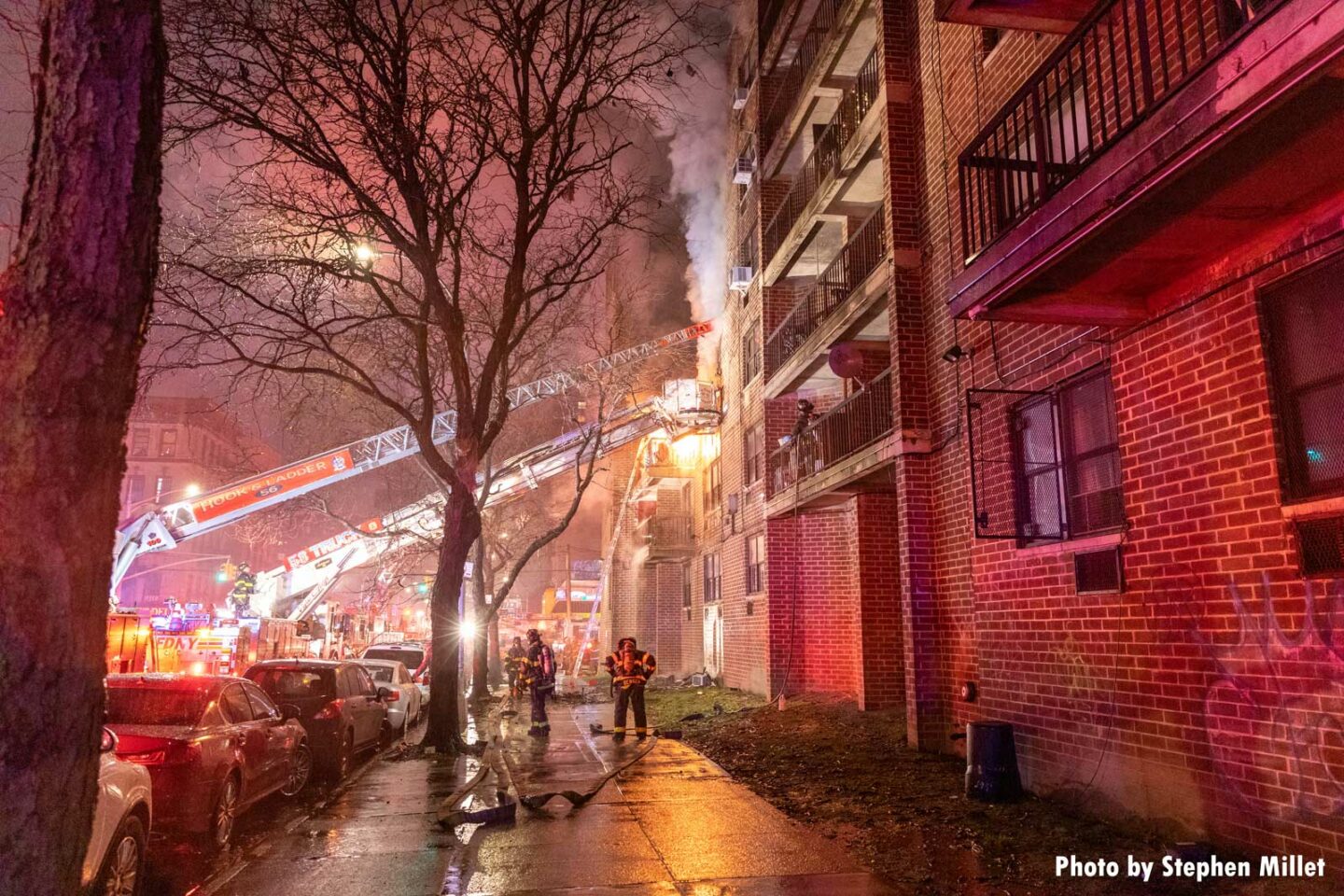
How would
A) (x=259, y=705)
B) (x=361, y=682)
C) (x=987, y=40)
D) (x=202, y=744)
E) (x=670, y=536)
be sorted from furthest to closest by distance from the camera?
(x=670, y=536)
(x=361, y=682)
(x=987, y=40)
(x=259, y=705)
(x=202, y=744)

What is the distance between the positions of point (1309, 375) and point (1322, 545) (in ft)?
3.34

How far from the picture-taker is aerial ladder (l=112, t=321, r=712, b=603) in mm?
20062

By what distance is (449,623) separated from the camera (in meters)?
13.5

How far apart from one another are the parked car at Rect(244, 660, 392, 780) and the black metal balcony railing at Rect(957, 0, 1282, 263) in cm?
888

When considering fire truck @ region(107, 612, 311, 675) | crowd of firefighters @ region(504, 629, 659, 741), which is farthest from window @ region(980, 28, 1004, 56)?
fire truck @ region(107, 612, 311, 675)

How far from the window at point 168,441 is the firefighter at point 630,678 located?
6586 centimetres

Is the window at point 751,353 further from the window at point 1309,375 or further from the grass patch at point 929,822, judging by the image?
the window at point 1309,375

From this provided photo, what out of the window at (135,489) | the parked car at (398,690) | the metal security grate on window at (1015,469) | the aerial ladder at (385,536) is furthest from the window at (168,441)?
the metal security grate on window at (1015,469)

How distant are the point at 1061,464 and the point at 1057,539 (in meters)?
0.67

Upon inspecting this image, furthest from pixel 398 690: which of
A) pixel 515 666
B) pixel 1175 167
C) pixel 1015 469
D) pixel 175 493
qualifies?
pixel 175 493

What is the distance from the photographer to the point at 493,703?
22312mm

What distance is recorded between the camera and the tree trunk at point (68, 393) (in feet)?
9.07

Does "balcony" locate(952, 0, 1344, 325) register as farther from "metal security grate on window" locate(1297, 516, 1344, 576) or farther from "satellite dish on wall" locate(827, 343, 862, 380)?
"satellite dish on wall" locate(827, 343, 862, 380)

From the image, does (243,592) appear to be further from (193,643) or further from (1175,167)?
(1175,167)
